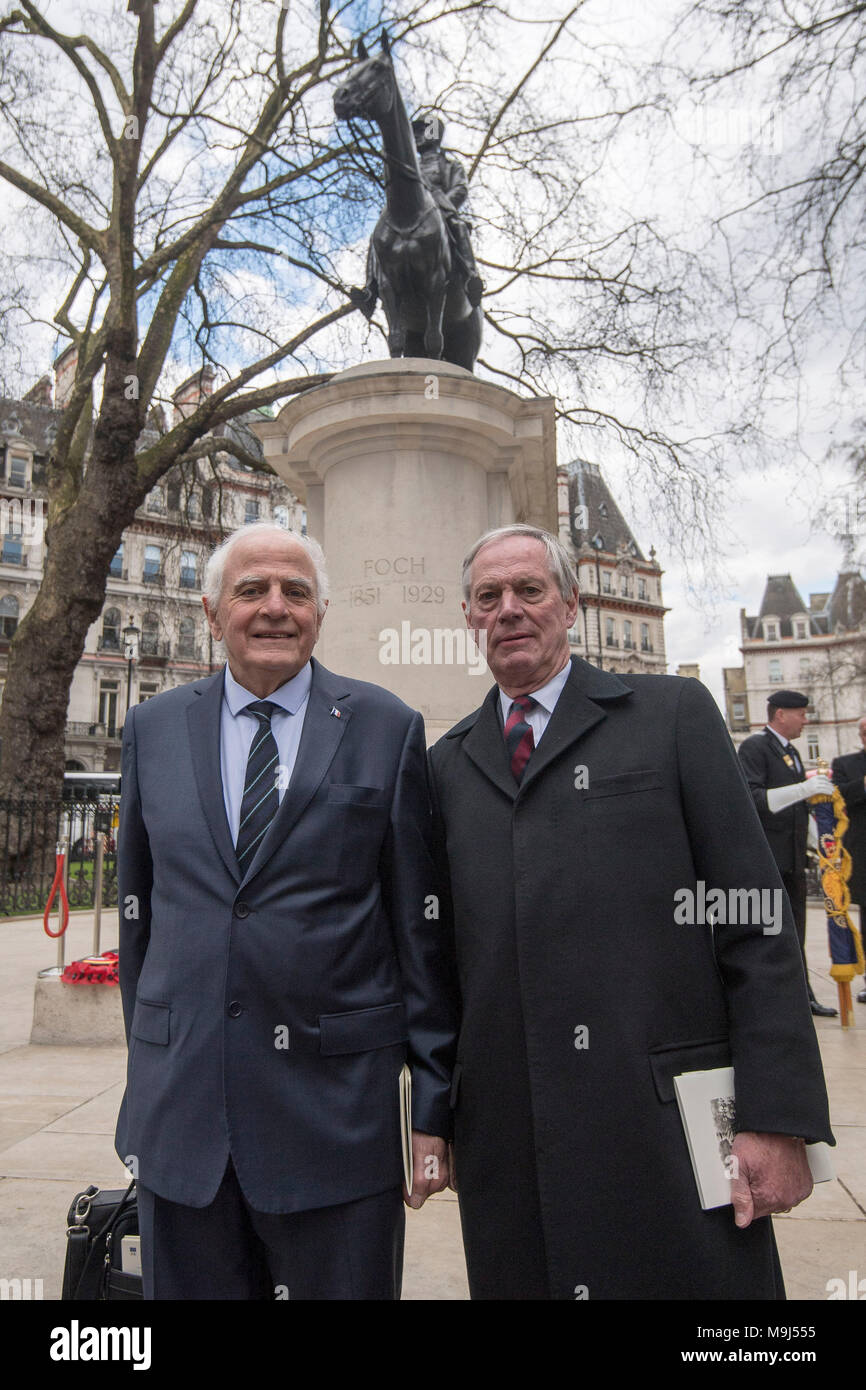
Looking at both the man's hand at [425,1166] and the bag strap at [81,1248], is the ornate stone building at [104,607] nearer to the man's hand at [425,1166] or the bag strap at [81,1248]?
the bag strap at [81,1248]

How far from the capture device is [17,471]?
52.1 metres

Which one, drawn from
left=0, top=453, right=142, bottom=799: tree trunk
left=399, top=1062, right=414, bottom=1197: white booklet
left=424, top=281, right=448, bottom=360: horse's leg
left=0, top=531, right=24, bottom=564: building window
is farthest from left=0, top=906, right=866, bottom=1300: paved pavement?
left=0, top=531, right=24, bottom=564: building window

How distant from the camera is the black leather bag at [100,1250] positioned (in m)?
2.09

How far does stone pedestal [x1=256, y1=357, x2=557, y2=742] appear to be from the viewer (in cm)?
643

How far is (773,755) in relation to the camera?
21.8ft

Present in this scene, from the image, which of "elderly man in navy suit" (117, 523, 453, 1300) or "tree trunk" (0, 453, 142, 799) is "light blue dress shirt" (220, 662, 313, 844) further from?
"tree trunk" (0, 453, 142, 799)

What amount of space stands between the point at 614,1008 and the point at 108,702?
183ft

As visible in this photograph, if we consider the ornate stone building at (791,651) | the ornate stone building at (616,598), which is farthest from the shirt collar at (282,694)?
the ornate stone building at (791,651)

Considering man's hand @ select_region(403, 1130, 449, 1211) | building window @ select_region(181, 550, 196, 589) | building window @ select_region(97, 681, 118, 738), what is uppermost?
building window @ select_region(181, 550, 196, 589)

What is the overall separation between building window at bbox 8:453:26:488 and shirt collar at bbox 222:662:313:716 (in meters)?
55.3

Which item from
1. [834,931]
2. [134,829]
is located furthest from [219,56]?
[134,829]

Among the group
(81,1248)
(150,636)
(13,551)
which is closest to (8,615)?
(13,551)

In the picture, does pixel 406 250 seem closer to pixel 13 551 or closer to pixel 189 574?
pixel 189 574

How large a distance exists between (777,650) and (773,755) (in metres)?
85.1
